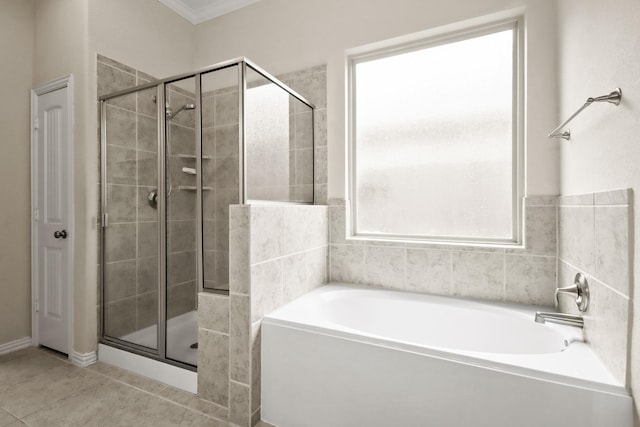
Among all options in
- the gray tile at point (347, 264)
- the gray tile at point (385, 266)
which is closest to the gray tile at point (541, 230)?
the gray tile at point (385, 266)

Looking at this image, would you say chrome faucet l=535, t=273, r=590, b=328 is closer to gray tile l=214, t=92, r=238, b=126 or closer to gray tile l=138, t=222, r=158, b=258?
gray tile l=214, t=92, r=238, b=126

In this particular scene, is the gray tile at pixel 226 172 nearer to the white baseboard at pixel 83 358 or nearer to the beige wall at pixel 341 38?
the beige wall at pixel 341 38

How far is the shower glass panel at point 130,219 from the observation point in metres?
1.98

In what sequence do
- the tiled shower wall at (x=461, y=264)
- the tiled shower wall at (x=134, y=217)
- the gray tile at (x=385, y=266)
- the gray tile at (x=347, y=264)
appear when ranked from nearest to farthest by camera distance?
the tiled shower wall at (x=461, y=264), the tiled shower wall at (x=134, y=217), the gray tile at (x=385, y=266), the gray tile at (x=347, y=264)

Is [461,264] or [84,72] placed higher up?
[84,72]

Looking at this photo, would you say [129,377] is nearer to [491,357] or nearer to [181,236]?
[181,236]

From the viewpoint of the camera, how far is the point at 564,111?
1537 millimetres

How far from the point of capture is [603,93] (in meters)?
1.08

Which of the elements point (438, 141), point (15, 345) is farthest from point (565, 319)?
point (15, 345)

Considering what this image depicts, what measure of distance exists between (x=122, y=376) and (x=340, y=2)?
9.79 feet

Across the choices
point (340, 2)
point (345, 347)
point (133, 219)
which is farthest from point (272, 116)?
point (345, 347)

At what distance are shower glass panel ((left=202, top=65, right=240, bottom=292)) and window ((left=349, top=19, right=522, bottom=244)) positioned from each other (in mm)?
972

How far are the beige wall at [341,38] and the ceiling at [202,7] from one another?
0.17ft

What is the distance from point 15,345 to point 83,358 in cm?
72
